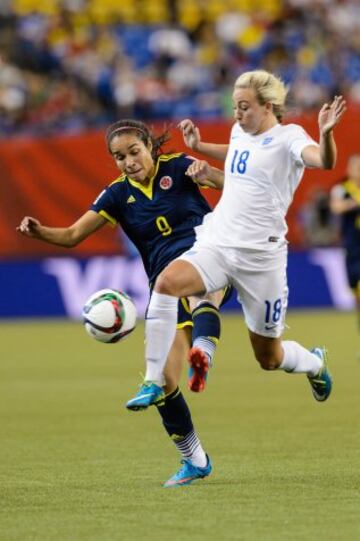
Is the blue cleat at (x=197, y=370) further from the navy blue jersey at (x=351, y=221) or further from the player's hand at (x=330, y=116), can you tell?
the navy blue jersey at (x=351, y=221)

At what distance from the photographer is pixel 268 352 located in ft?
25.8

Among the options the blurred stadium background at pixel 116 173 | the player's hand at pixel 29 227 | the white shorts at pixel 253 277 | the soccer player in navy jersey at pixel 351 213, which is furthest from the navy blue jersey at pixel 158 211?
the soccer player in navy jersey at pixel 351 213

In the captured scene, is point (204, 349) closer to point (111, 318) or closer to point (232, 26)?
point (111, 318)

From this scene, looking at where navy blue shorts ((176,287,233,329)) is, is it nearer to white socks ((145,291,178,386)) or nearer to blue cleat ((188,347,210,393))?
white socks ((145,291,178,386))

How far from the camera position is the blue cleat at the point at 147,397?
6.86 metres

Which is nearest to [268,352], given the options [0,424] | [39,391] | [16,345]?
[0,424]

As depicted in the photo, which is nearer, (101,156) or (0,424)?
(0,424)

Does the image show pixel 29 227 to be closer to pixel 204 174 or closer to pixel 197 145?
pixel 204 174

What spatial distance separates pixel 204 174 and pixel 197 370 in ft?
3.85

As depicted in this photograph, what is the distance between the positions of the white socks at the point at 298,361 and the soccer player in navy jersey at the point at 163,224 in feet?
1.56

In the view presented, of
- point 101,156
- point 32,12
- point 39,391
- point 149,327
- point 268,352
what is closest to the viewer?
point 149,327

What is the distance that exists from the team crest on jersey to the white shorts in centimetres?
40

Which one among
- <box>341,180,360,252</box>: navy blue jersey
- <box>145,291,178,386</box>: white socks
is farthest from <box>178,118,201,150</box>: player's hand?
<box>341,180,360,252</box>: navy blue jersey

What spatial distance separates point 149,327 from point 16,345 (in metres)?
11.2
